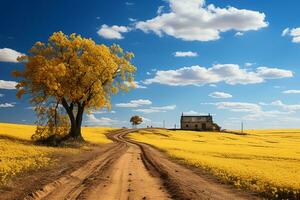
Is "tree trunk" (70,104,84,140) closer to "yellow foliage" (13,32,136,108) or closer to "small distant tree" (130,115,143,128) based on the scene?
"yellow foliage" (13,32,136,108)

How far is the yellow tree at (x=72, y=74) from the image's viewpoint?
50062mm

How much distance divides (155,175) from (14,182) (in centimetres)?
825

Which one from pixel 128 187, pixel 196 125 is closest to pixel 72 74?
pixel 128 187

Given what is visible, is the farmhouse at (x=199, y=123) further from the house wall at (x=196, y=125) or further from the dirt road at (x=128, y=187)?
the dirt road at (x=128, y=187)

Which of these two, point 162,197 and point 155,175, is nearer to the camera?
point 162,197

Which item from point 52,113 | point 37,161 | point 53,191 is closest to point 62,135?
point 52,113

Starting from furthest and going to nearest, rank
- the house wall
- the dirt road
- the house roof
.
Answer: the house roof, the house wall, the dirt road

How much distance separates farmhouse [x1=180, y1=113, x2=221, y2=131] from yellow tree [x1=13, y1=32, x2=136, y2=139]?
9818 centimetres

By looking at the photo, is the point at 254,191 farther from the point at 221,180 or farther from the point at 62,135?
the point at 62,135

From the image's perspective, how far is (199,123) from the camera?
15350 cm

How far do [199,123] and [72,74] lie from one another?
348 ft

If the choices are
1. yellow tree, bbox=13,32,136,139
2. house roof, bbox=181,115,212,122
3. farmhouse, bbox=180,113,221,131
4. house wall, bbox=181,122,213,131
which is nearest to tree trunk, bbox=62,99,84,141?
yellow tree, bbox=13,32,136,139

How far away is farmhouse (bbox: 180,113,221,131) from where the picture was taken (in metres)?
152

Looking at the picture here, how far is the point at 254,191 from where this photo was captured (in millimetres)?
18922
